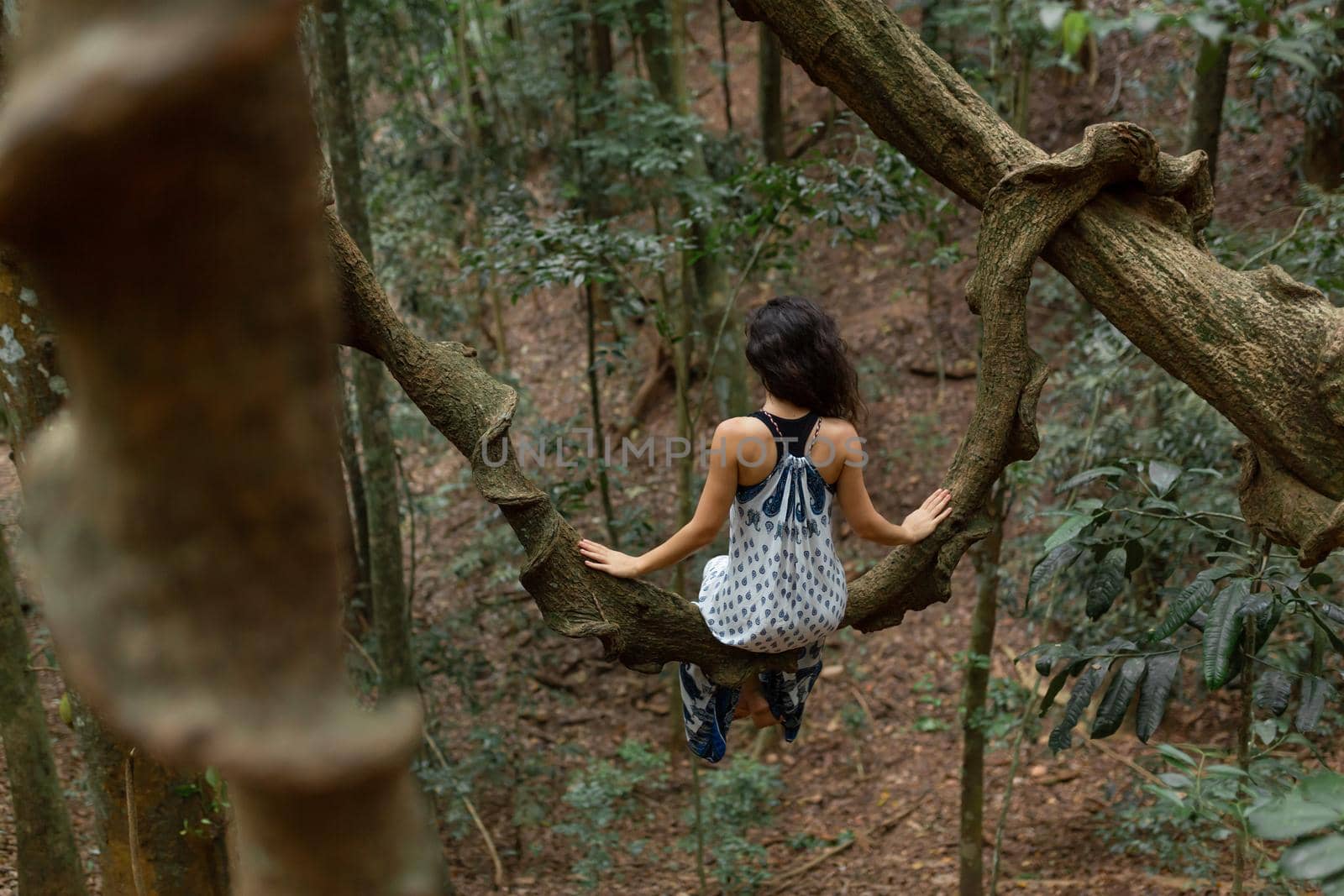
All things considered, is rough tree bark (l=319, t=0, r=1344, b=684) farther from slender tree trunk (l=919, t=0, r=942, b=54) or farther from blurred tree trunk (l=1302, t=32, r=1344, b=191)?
slender tree trunk (l=919, t=0, r=942, b=54)

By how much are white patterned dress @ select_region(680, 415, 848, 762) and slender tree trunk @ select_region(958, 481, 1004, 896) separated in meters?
1.77

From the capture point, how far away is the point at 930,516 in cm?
276

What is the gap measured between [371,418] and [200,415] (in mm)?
4637

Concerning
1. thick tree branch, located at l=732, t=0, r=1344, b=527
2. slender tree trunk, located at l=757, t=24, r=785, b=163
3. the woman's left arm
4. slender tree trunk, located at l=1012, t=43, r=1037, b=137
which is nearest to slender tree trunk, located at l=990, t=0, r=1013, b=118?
slender tree trunk, located at l=1012, t=43, r=1037, b=137

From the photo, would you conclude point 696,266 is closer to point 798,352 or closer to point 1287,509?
point 798,352

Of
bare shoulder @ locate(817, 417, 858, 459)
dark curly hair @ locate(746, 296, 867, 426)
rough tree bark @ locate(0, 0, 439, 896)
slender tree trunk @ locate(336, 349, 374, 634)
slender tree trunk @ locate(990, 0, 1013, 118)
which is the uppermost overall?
rough tree bark @ locate(0, 0, 439, 896)

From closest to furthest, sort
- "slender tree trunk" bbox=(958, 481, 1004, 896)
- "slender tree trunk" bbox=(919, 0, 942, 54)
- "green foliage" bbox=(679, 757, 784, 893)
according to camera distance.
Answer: "slender tree trunk" bbox=(958, 481, 1004, 896)
"green foliage" bbox=(679, 757, 784, 893)
"slender tree trunk" bbox=(919, 0, 942, 54)

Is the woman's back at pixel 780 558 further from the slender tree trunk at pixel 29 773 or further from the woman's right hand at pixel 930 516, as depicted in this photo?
the slender tree trunk at pixel 29 773

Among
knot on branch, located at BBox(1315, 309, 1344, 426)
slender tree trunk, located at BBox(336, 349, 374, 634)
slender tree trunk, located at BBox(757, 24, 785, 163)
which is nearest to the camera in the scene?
knot on branch, located at BBox(1315, 309, 1344, 426)

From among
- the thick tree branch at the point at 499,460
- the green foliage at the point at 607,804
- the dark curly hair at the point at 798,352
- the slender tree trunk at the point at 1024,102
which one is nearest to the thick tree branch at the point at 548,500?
the thick tree branch at the point at 499,460

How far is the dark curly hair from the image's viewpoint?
8.32ft

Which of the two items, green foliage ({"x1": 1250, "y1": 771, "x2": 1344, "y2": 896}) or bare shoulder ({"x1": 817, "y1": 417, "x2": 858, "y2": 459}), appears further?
bare shoulder ({"x1": 817, "y1": 417, "x2": 858, "y2": 459})

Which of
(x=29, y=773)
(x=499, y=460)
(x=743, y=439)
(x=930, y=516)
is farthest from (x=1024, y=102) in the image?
(x=29, y=773)

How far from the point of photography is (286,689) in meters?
0.55
